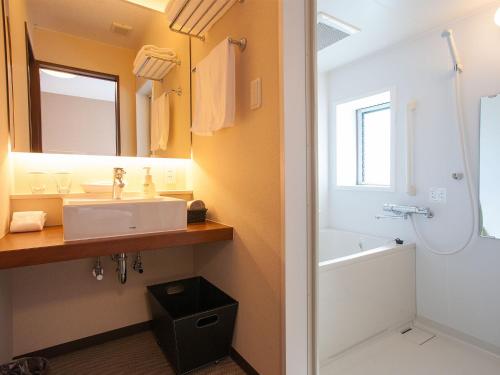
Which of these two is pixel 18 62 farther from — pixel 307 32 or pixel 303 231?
pixel 303 231

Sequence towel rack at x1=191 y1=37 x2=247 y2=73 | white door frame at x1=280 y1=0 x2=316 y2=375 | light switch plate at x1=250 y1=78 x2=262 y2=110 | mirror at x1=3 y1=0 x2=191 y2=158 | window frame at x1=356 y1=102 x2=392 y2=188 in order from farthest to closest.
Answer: window frame at x1=356 y1=102 x2=392 y2=188, mirror at x1=3 y1=0 x2=191 y2=158, towel rack at x1=191 y1=37 x2=247 y2=73, light switch plate at x1=250 y1=78 x2=262 y2=110, white door frame at x1=280 y1=0 x2=316 y2=375

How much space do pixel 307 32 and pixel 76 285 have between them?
1.91 m

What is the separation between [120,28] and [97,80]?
39 centimetres

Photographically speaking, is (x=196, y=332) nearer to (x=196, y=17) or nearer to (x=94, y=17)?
(x=196, y=17)

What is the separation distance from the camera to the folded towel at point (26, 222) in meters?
1.39

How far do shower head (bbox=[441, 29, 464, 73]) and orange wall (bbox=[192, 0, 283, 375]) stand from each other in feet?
4.56

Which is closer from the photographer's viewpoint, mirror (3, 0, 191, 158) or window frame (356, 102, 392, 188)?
mirror (3, 0, 191, 158)

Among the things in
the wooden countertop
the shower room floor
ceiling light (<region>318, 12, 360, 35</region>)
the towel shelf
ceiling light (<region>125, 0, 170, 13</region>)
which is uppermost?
ceiling light (<region>125, 0, 170, 13</region>)

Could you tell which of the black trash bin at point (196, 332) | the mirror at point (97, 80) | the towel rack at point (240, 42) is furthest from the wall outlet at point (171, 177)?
the towel rack at point (240, 42)

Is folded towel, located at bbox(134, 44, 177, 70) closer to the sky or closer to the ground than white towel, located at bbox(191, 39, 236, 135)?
closer to the sky

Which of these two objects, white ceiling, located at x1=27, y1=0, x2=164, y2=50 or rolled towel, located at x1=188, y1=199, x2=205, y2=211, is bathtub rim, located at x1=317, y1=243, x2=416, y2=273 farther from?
white ceiling, located at x1=27, y1=0, x2=164, y2=50

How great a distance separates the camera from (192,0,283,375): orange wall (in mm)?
1285

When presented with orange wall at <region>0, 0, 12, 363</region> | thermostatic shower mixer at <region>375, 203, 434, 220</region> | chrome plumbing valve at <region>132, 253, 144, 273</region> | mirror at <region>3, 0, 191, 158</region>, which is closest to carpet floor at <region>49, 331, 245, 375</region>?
orange wall at <region>0, 0, 12, 363</region>

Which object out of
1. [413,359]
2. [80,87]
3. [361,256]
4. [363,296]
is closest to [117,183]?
[80,87]
